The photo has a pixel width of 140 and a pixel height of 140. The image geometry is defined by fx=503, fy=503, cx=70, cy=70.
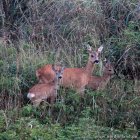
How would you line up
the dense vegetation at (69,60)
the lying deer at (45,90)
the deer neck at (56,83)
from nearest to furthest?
the dense vegetation at (69,60)
the lying deer at (45,90)
the deer neck at (56,83)

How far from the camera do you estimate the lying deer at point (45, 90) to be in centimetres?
816

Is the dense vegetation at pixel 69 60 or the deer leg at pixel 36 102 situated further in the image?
the deer leg at pixel 36 102

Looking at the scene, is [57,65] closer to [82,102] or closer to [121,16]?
[82,102]

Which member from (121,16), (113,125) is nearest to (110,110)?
(113,125)

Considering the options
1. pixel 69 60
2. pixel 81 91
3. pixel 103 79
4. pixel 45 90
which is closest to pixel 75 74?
pixel 69 60

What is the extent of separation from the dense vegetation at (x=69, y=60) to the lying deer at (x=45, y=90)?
0.14 meters

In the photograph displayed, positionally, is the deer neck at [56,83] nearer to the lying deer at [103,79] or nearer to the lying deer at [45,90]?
the lying deer at [45,90]

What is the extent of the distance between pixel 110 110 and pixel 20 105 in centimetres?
141

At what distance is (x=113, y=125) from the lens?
24.2 ft

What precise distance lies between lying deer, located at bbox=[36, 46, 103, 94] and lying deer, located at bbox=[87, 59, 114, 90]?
0.33ft

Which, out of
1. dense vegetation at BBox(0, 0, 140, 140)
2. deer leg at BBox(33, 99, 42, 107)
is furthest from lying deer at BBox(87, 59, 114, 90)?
deer leg at BBox(33, 99, 42, 107)

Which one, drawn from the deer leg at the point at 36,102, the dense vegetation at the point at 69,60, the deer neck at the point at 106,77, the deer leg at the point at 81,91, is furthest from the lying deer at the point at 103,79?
the deer leg at the point at 36,102

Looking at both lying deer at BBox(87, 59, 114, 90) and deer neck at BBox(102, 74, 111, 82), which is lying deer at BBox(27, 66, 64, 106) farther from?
deer neck at BBox(102, 74, 111, 82)

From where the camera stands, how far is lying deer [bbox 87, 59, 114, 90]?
29.4 ft
